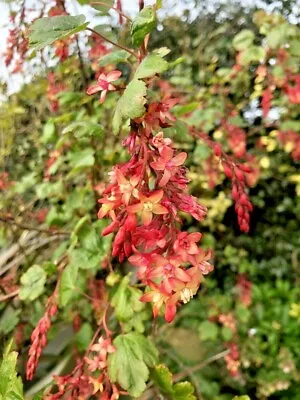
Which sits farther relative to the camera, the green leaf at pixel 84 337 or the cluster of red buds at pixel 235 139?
the cluster of red buds at pixel 235 139

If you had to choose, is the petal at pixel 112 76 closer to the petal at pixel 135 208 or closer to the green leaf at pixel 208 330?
the petal at pixel 135 208

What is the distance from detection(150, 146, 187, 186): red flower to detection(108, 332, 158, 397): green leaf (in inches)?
17.4

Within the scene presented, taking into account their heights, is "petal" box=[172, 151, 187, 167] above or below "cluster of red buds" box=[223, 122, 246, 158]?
above

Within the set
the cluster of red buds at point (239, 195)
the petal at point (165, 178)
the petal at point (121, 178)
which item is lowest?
the cluster of red buds at point (239, 195)

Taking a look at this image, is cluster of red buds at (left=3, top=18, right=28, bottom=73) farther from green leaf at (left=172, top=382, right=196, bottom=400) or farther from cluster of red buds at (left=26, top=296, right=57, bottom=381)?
green leaf at (left=172, top=382, right=196, bottom=400)

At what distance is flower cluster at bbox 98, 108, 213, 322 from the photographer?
1.88 ft

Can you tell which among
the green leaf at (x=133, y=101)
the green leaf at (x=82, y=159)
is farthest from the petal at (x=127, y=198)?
the green leaf at (x=82, y=159)

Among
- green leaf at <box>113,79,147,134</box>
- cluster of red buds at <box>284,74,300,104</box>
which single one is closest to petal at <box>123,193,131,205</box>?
green leaf at <box>113,79,147,134</box>

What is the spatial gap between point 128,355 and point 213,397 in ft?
4.37

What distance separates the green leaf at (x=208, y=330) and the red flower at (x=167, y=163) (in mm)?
1866

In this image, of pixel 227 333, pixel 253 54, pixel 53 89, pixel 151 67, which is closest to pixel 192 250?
pixel 151 67

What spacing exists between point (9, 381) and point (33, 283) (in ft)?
1.68

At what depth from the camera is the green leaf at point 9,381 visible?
0.66 m

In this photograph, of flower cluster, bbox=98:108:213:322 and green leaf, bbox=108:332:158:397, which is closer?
flower cluster, bbox=98:108:213:322
